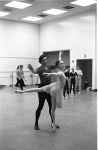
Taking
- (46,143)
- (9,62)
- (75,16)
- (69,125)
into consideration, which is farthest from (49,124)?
(9,62)

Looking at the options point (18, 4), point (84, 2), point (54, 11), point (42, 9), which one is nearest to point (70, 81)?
point (84, 2)

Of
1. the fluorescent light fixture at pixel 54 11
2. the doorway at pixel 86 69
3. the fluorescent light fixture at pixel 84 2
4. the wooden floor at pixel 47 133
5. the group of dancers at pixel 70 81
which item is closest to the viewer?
the wooden floor at pixel 47 133

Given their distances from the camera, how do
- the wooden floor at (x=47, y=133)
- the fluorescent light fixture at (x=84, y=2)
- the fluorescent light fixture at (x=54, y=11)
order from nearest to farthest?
1. the wooden floor at (x=47, y=133)
2. the fluorescent light fixture at (x=84, y=2)
3. the fluorescent light fixture at (x=54, y=11)

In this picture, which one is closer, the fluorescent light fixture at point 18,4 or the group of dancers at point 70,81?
the group of dancers at point 70,81

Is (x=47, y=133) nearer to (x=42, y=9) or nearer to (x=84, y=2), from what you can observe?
(x=84, y=2)

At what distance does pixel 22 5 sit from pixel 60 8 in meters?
2.72

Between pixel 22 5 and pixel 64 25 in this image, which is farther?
pixel 64 25

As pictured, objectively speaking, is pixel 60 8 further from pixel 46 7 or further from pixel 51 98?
pixel 51 98

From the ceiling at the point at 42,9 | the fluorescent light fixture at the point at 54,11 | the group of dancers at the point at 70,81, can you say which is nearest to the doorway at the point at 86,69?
the group of dancers at the point at 70,81

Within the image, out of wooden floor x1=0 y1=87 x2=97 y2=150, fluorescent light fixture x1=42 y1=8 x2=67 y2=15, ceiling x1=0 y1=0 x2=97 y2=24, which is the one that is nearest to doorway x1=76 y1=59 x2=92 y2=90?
ceiling x1=0 y1=0 x2=97 y2=24

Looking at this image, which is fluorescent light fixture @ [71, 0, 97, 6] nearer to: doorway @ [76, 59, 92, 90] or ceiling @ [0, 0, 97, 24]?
ceiling @ [0, 0, 97, 24]

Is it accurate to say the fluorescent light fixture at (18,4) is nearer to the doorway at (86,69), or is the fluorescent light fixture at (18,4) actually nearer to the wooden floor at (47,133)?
the doorway at (86,69)

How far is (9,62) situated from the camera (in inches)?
845

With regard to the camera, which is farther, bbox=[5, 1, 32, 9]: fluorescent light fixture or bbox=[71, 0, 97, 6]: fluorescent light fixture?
bbox=[5, 1, 32, 9]: fluorescent light fixture
